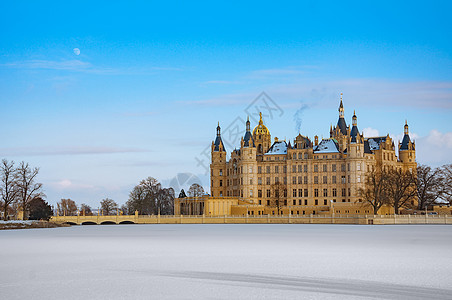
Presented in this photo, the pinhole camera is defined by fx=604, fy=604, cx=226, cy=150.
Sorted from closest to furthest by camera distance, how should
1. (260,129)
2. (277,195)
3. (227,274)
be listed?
(227,274), (277,195), (260,129)

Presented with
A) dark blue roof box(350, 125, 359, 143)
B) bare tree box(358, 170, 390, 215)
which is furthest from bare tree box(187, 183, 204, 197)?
bare tree box(358, 170, 390, 215)

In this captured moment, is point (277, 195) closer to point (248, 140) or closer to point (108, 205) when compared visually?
point (248, 140)

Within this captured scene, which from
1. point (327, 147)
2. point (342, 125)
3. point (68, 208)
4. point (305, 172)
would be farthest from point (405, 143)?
point (68, 208)

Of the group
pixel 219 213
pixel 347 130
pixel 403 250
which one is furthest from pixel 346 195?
pixel 403 250

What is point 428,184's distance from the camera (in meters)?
103

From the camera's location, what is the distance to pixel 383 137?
388 ft

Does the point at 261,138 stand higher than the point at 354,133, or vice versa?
the point at 261,138

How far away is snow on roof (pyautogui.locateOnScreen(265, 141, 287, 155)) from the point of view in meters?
119

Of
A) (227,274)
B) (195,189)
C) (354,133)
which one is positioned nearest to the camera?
(227,274)

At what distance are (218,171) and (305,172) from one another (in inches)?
832

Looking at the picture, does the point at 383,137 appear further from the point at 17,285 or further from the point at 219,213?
the point at 17,285

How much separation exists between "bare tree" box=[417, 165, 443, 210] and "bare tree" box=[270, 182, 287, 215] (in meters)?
24.4

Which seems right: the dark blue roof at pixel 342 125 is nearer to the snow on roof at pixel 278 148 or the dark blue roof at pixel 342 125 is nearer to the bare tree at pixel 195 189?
the snow on roof at pixel 278 148

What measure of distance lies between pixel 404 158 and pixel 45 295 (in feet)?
361
